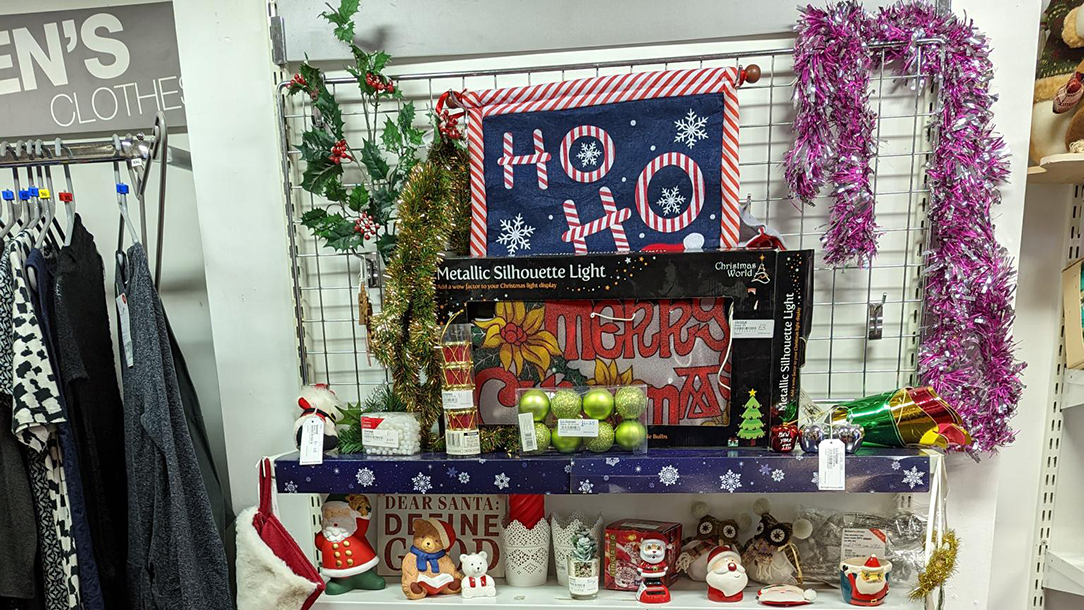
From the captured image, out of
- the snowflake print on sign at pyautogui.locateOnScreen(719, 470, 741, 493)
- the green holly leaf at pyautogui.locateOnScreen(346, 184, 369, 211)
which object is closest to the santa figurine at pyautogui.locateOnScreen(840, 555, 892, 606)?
the snowflake print on sign at pyautogui.locateOnScreen(719, 470, 741, 493)

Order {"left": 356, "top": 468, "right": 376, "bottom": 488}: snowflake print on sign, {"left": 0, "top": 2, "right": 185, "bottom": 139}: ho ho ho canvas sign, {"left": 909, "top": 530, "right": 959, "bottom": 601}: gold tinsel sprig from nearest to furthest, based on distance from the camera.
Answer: {"left": 909, "top": 530, "right": 959, "bottom": 601}: gold tinsel sprig, {"left": 356, "top": 468, "right": 376, "bottom": 488}: snowflake print on sign, {"left": 0, "top": 2, "right": 185, "bottom": 139}: ho ho ho canvas sign

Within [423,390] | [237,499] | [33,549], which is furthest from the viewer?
[237,499]

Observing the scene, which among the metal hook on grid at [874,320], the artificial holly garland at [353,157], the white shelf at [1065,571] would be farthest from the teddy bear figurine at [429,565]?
the white shelf at [1065,571]

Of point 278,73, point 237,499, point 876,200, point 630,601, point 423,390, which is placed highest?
point 278,73

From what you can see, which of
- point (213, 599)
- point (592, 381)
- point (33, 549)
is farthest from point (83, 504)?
point (592, 381)

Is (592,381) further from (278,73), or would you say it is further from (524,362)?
(278,73)

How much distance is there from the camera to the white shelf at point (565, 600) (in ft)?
3.66

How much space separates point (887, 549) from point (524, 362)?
0.80m

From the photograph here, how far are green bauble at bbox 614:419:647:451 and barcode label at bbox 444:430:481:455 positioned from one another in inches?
10.3

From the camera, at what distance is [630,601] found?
3.76ft

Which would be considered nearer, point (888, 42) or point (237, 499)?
point (888, 42)

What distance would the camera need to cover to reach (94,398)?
1124 mm

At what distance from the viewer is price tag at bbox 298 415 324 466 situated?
1108 millimetres

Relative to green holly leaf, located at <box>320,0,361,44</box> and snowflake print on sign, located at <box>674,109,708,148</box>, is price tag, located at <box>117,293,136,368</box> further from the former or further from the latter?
snowflake print on sign, located at <box>674,109,708,148</box>
